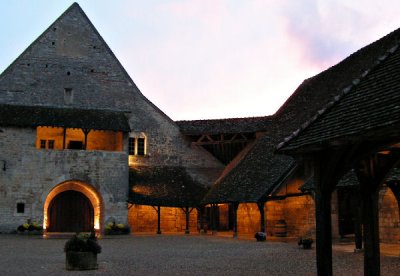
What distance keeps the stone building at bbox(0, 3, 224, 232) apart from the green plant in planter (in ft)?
46.4

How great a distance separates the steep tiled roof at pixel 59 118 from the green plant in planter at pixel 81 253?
14193 mm

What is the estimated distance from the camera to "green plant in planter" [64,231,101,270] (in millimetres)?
10211

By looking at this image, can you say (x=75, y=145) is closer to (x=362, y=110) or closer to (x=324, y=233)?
(x=324, y=233)

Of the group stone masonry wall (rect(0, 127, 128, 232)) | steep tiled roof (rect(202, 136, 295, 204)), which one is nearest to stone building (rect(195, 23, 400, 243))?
steep tiled roof (rect(202, 136, 295, 204))

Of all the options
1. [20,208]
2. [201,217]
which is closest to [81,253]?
[20,208]

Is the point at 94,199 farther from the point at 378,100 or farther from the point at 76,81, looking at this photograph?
the point at 378,100

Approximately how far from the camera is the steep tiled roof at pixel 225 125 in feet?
92.2

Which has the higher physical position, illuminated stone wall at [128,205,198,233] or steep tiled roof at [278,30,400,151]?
steep tiled roof at [278,30,400,151]

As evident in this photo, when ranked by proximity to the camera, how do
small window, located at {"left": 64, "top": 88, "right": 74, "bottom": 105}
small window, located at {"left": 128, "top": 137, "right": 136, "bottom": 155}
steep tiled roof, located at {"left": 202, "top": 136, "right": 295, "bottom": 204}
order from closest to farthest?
1. steep tiled roof, located at {"left": 202, "top": 136, "right": 295, "bottom": 204}
2. small window, located at {"left": 64, "top": 88, "right": 74, "bottom": 105}
3. small window, located at {"left": 128, "top": 137, "right": 136, "bottom": 155}

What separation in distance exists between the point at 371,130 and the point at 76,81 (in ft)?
72.1

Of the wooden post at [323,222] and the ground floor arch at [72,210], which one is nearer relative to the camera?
the wooden post at [323,222]

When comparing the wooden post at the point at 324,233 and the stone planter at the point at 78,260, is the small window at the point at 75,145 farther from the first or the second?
the wooden post at the point at 324,233

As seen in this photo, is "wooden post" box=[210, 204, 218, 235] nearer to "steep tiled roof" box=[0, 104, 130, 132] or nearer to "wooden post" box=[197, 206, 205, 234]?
"wooden post" box=[197, 206, 205, 234]

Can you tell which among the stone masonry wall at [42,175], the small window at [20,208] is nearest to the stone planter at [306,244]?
the stone masonry wall at [42,175]
